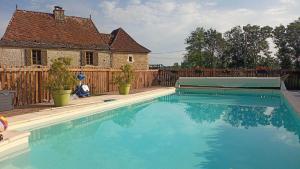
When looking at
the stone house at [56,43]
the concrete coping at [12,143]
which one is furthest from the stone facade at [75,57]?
the concrete coping at [12,143]

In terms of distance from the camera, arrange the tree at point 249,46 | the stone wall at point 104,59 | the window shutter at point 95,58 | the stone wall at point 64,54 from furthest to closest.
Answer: the tree at point 249,46, the stone wall at point 104,59, the window shutter at point 95,58, the stone wall at point 64,54

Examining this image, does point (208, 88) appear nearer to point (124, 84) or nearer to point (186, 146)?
point (124, 84)

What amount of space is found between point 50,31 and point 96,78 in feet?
31.2

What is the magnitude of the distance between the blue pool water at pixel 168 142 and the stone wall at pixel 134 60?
52.1 feet

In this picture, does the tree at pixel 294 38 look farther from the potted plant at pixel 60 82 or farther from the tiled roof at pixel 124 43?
the potted plant at pixel 60 82

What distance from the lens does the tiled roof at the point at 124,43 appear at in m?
28.3

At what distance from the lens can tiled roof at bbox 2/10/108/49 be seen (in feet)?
70.1

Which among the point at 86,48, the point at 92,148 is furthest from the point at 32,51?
the point at 92,148

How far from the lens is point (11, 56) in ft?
67.2

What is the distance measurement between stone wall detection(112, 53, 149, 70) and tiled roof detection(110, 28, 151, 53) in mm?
476

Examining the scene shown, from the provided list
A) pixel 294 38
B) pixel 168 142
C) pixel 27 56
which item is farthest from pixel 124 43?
pixel 168 142

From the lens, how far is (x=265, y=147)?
271 inches

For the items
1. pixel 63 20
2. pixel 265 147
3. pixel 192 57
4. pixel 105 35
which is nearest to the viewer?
pixel 265 147

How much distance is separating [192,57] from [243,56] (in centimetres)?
720
